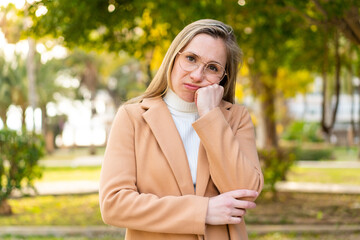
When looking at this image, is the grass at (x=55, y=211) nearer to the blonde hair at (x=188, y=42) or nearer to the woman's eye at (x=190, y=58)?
the blonde hair at (x=188, y=42)

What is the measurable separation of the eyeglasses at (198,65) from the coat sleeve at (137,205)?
0.46 m

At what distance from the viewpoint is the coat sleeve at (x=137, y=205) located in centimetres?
212

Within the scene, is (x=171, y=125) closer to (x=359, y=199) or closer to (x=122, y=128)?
(x=122, y=128)

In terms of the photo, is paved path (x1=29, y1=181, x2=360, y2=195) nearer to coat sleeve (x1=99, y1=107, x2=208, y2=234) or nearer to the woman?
the woman

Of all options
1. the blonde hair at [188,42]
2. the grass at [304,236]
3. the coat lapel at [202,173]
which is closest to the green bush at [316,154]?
the grass at [304,236]

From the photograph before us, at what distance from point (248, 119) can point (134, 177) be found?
2.08 feet

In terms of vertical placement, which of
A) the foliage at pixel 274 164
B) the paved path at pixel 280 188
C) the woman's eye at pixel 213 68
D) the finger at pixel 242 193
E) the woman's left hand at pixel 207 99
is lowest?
the paved path at pixel 280 188

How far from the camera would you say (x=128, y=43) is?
10195mm

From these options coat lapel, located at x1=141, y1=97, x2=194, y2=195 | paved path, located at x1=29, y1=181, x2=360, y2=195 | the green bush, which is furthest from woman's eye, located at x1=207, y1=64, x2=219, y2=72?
the green bush

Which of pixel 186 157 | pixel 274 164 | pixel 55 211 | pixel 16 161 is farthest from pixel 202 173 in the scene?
pixel 55 211

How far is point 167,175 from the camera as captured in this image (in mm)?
2236

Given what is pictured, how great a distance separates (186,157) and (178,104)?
0.28m

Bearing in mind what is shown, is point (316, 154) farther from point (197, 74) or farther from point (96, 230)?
point (197, 74)

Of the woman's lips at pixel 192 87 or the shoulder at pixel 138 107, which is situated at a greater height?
the woman's lips at pixel 192 87
